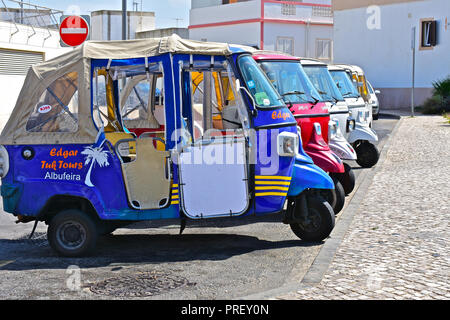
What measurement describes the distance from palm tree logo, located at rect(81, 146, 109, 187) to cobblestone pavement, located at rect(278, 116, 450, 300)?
105 inches

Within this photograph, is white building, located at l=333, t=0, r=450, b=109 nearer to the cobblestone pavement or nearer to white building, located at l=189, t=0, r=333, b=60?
white building, located at l=189, t=0, r=333, b=60

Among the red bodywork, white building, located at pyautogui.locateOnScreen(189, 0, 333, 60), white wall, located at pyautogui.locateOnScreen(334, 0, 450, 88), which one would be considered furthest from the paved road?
white building, located at pyautogui.locateOnScreen(189, 0, 333, 60)

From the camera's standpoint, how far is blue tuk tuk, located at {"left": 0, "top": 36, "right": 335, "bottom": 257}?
810 centimetres

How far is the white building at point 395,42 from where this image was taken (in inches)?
1452

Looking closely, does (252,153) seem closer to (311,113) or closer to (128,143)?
(128,143)

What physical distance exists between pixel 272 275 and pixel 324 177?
1619 mm

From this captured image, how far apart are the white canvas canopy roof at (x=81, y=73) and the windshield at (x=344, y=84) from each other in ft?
27.4

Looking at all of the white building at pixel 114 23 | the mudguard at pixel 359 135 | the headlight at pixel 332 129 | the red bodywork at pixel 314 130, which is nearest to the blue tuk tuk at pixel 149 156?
the red bodywork at pixel 314 130

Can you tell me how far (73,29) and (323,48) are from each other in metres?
38.6

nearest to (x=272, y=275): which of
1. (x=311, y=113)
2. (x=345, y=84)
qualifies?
(x=311, y=113)

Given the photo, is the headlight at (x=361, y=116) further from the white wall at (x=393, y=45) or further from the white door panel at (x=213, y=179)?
the white wall at (x=393, y=45)

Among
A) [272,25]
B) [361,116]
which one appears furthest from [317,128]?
[272,25]

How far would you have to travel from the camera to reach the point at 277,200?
27.0 ft

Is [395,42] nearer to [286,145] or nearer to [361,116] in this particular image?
[361,116]
